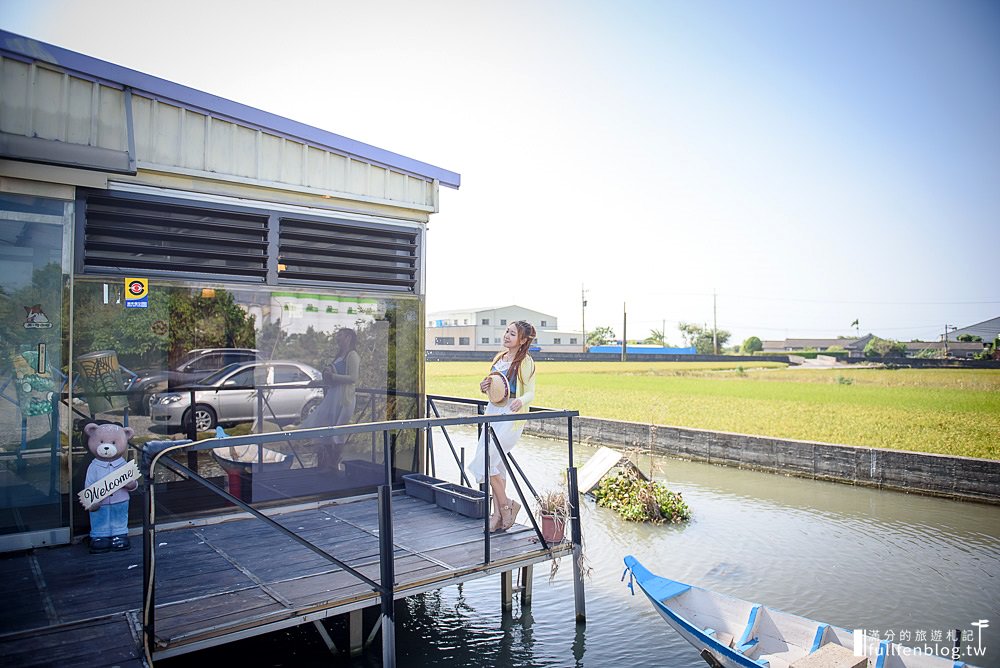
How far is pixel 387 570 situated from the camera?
4953mm

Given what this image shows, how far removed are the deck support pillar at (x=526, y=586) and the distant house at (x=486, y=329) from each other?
6857cm

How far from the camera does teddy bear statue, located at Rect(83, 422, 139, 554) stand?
18.5ft

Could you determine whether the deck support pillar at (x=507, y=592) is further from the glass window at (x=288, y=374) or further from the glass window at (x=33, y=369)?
the glass window at (x=33, y=369)

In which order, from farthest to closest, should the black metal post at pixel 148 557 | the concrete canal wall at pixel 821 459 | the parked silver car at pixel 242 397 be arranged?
the concrete canal wall at pixel 821 459, the parked silver car at pixel 242 397, the black metal post at pixel 148 557

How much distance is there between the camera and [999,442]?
15156mm

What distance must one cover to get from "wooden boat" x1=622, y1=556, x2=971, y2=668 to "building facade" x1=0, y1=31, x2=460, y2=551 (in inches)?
137

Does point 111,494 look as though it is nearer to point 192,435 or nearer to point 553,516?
point 192,435

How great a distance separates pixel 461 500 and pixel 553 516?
120cm

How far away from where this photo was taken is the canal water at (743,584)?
20.4ft

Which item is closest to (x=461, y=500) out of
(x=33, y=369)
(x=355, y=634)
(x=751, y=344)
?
(x=355, y=634)

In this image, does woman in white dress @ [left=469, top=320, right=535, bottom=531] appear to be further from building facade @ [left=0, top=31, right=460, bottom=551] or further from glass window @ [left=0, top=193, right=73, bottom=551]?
glass window @ [left=0, top=193, right=73, bottom=551]

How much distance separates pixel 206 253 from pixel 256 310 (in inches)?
29.5

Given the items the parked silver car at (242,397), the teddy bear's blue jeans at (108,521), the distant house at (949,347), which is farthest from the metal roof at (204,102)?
the distant house at (949,347)

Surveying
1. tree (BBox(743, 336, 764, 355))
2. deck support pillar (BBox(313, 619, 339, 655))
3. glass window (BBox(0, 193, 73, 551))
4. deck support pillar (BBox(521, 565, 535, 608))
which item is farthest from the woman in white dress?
tree (BBox(743, 336, 764, 355))
